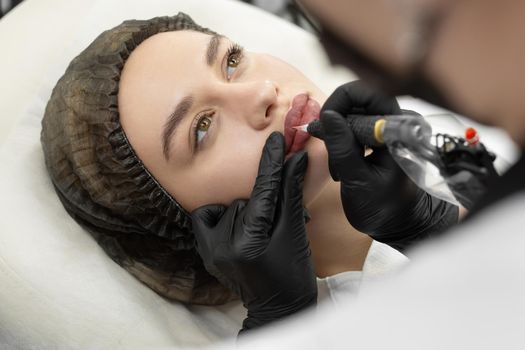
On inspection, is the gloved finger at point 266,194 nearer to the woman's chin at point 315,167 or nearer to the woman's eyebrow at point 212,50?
the woman's chin at point 315,167

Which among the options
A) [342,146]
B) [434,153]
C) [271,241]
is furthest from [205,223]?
[434,153]

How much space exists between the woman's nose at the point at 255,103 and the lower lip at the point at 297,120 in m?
0.04

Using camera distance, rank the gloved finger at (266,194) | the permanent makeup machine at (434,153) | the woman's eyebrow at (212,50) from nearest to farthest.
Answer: the permanent makeup machine at (434,153) < the gloved finger at (266,194) < the woman's eyebrow at (212,50)

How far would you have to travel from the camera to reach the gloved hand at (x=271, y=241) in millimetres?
1251

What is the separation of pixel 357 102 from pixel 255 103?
0.23 meters

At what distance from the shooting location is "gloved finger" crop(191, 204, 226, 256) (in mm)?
1328

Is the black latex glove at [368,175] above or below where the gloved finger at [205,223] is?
above

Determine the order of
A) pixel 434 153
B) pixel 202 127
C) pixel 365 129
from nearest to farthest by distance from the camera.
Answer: pixel 434 153
pixel 365 129
pixel 202 127

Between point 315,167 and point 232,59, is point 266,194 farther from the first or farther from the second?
point 232,59

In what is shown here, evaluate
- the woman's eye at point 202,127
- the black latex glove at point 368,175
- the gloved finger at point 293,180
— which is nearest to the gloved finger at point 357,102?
the black latex glove at point 368,175

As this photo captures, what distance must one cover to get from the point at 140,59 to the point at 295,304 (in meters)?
0.67

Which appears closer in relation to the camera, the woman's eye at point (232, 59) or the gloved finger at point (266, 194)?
the gloved finger at point (266, 194)

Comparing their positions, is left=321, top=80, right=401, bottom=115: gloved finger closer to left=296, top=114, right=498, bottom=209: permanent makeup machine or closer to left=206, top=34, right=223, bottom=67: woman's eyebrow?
left=296, top=114, right=498, bottom=209: permanent makeup machine

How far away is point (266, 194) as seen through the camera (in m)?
1.25
